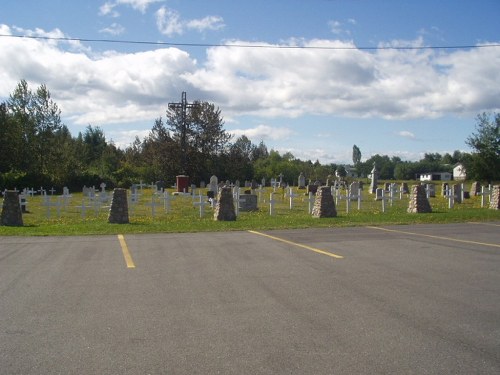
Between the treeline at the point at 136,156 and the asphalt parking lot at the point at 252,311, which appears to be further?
the treeline at the point at 136,156

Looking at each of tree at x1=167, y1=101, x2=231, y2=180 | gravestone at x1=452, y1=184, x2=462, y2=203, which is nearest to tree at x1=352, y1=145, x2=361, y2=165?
tree at x1=167, y1=101, x2=231, y2=180

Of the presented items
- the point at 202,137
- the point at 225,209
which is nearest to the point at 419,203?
the point at 225,209

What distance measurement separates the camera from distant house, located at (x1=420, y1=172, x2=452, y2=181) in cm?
11569

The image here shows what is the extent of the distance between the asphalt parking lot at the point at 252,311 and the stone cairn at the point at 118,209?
636 centimetres

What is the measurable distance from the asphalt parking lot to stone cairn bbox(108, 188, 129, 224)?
6.36 meters

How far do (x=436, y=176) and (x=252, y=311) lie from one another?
122m

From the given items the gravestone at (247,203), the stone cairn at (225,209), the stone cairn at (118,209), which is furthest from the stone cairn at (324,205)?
the stone cairn at (118,209)

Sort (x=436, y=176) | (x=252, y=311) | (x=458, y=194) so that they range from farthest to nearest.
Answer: (x=436, y=176)
(x=458, y=194)
(x=252, y=311)

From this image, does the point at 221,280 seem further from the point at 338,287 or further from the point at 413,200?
the point at 413,200

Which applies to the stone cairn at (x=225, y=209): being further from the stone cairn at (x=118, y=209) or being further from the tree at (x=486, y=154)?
the tree at (x=486, y=154)

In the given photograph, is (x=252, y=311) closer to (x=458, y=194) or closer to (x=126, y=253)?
(x=126, y=253)

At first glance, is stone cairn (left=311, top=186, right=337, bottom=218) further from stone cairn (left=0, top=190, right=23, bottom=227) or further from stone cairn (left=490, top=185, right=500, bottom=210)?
stone cairn (left=0, top=190, right=23, bottom=227)

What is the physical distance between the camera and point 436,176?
120250 mm

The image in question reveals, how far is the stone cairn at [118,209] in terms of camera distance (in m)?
17.4
